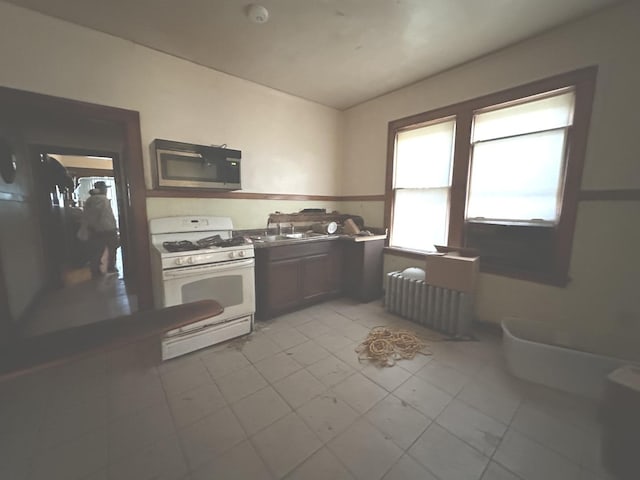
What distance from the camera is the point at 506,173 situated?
2.43 metres

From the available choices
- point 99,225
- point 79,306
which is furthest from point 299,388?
point 99,225

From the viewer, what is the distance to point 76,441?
1.36 m

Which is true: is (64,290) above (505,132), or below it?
below

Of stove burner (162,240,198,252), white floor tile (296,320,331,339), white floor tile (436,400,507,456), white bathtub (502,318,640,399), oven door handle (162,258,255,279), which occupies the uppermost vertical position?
stove burner (162,240,198,252)

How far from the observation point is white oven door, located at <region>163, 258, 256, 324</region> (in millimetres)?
2066

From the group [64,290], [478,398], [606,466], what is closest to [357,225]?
[478,398]

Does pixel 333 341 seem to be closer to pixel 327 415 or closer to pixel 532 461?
pixel 327 415

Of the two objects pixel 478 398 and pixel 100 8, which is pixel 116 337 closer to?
pixel 478 398

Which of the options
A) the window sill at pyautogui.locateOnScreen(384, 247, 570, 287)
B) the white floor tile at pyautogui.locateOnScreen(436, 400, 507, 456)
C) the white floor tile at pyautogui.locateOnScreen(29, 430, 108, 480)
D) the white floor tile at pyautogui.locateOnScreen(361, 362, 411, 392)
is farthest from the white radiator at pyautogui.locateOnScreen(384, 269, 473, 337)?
the white floor tile at pyautogui.locateOnScreen(29, 430, 108, 480)

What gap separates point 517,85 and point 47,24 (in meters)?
3.93

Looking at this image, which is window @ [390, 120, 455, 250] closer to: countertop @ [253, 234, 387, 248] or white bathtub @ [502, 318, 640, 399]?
countertop @ [253, 234, 387, 248]

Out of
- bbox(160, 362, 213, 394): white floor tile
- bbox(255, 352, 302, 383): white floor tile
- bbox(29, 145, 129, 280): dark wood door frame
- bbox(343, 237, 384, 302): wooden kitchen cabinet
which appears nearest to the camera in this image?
bbox(160, 362, 213, 394): white floor tile

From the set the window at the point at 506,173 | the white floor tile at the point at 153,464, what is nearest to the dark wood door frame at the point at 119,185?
the white floor tile at the point at 153,464

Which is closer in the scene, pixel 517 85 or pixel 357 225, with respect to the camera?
pixel 517 85
